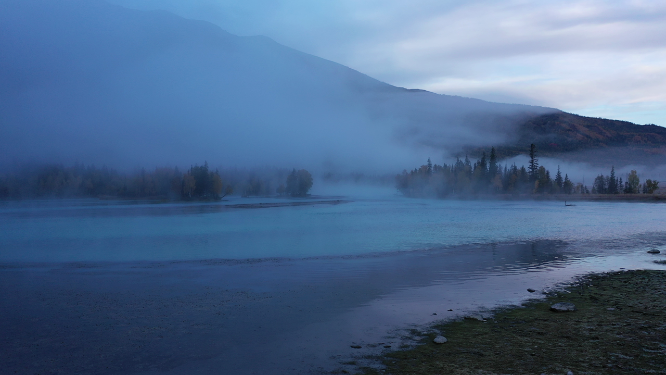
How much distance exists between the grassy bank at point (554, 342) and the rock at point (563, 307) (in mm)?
194

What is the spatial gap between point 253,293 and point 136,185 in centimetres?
15991

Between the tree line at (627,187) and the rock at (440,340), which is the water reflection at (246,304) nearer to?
the rock at (440,340)

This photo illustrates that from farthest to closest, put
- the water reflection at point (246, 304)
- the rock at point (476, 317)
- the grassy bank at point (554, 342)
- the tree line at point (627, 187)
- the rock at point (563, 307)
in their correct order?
the tree line at point (627, 187) → the rock at point (563, 307) → the rock at point (476, 317) → the water reflection at point (246, 304) → the grassy bank at point (554, 342)

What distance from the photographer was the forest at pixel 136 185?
147m

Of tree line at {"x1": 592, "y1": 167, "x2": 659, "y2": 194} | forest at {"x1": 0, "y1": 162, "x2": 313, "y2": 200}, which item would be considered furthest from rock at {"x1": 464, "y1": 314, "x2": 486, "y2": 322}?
tree line at {"x1": 592, "y1": 167, "x2": 659, "y2": 194}

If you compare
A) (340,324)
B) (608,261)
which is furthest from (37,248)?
(608,261)

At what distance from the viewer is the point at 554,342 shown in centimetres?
1087

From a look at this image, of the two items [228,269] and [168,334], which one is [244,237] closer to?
[228,269]

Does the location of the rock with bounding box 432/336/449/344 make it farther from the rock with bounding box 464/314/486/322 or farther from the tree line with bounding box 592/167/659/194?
the tree line with bounding box 592/167/659/194

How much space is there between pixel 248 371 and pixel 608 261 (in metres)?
22.1

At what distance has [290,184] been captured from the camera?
175 meters

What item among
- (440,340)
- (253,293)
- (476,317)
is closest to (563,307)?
(476,317)

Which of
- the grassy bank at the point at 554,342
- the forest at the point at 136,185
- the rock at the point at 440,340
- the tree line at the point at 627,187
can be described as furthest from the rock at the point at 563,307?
the tree line at the point at 627,187

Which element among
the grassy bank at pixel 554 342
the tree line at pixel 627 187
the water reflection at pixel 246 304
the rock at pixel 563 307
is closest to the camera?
the grassy bank at pixel 554 342
